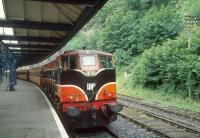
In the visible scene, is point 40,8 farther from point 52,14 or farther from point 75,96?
point 75,96

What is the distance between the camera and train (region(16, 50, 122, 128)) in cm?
1427

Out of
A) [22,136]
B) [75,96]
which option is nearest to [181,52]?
[75,96]

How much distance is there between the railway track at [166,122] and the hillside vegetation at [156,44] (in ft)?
13.0

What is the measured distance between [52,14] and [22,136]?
33.5ft

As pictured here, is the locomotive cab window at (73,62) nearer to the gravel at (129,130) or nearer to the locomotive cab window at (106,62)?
the locomotive cab window at (106,62)

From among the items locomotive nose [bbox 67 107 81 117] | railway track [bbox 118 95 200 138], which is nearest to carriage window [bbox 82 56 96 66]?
locomotive nose [bbox 67 107 81 117]

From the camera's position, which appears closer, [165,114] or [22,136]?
[22,136]

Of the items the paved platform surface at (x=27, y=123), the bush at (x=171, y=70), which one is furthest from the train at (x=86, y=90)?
the bush at (x=171, y=70)

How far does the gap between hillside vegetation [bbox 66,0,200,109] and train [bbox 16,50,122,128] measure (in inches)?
337

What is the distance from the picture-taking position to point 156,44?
134ft

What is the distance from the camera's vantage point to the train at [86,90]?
14.3 metres

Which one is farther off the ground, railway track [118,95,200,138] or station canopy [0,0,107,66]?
station canopy [0,0,107,66]

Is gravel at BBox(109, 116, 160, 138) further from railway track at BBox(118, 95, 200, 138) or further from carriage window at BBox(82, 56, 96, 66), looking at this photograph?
carriage window at BBox(82, 56, 96, 66)

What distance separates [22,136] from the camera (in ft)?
34.0
